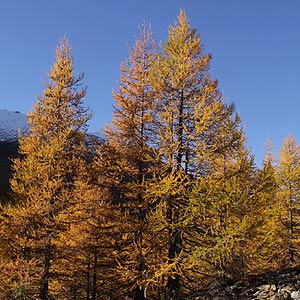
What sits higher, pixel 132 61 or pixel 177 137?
pixel 132 61

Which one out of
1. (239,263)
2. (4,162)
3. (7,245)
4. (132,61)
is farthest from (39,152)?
(4,162)

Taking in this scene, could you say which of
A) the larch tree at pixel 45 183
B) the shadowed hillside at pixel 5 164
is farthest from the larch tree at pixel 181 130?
the shadowed hillside at pixel 5 164

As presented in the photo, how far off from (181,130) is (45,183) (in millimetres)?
6387

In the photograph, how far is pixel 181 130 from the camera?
12.1 m

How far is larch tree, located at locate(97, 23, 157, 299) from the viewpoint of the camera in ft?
39.7

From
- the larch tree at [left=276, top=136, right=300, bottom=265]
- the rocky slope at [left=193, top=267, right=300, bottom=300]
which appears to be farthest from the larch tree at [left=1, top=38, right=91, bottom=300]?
the larch tree at [left=276, top=136, right=300, bottom=265]

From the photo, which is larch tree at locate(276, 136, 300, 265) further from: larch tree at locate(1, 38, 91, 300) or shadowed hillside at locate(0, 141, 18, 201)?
shadowed hillside at locate(0, 141, 18, 201)

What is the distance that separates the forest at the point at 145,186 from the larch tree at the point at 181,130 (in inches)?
1.8

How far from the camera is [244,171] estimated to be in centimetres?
1155

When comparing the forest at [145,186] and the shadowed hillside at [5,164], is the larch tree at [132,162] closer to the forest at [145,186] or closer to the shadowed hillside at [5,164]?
the forest at [145,186]

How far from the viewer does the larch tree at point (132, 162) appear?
12.1m

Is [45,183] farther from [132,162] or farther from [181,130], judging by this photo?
[181,130]

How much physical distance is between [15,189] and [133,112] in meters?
6.55

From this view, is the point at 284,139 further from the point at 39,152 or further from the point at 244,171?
the point at 39,152
